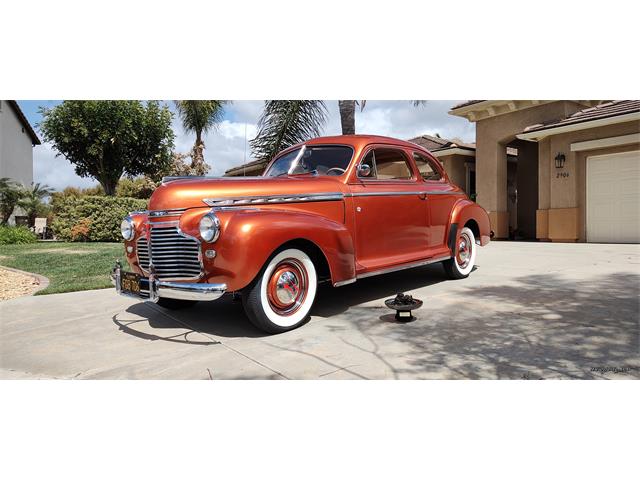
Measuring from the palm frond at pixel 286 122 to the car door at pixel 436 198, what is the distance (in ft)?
15.9

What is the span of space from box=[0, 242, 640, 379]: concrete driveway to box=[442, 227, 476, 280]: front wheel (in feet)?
1.05

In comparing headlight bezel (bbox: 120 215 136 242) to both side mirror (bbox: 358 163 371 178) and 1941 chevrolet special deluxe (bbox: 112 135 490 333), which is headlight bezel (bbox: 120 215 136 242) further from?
side mirror (bbox: 358 163 371 178)

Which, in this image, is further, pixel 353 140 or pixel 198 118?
pixel 198 118

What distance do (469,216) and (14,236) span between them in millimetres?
13938

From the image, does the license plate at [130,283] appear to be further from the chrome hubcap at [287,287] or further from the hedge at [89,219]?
the hedge at [89,219]

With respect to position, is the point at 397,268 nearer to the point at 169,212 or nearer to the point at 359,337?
the point at 359,337

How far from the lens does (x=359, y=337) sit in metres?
3.55

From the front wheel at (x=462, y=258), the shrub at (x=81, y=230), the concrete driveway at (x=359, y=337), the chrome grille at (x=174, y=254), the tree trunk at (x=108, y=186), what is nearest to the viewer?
the concrete driveway at (x=359, y=337)

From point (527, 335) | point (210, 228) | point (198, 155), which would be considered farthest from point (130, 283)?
point (198, 155)

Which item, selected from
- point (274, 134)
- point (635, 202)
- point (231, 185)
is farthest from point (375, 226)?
point (635, 202)

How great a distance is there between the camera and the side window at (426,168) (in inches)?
223

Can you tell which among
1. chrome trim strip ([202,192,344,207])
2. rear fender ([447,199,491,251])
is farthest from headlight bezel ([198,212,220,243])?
rear fender ([447,199,491,251])

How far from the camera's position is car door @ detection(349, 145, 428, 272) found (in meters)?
4.58

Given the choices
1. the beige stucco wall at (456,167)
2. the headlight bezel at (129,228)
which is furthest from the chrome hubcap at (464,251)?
the beige stucco wall at (456,167)
